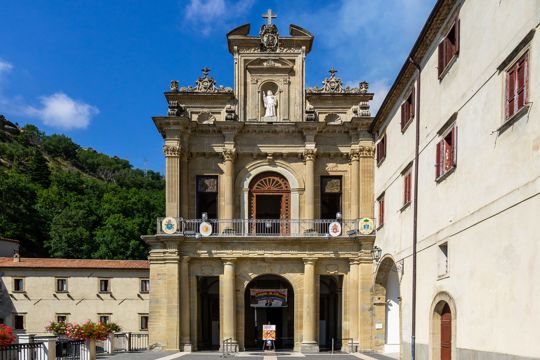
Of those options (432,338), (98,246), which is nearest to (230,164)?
(432,338)

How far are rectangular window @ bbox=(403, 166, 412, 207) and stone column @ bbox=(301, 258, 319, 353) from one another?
329 inches

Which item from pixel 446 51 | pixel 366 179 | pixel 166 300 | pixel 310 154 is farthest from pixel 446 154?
pixel 166 300

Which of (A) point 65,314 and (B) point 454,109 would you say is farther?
(A) point 65,314

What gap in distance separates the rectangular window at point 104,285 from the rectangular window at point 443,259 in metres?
28.7

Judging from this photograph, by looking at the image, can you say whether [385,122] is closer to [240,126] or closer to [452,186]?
[240,126]

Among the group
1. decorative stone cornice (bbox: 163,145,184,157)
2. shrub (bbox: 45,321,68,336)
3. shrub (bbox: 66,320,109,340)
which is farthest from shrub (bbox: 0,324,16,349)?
shrub (bbox: 45,321,68,336)

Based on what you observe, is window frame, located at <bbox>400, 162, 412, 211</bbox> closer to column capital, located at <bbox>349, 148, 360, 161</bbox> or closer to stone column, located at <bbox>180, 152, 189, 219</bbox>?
column capital, located at <bbox>349, 148, 360, 161</bbox>

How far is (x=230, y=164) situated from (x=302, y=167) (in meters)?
4.01

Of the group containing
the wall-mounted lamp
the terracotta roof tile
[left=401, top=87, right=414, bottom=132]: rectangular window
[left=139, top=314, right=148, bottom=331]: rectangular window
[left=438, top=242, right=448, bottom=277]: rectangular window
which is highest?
[left=401, top=87, right=414, bottom=132]: rectangular window

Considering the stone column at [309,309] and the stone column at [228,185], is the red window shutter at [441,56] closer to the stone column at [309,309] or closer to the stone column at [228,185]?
the stone column at [309,309]

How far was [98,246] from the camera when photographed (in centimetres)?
6569

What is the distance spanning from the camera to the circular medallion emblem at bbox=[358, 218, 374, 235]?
30.4 meters

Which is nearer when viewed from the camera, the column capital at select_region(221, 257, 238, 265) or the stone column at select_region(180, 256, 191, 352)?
the stone column at select_region(180, 256, 191, 352)

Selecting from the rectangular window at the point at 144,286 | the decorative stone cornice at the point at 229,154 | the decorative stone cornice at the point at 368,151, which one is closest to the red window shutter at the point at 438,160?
the decorative stone cornice at the point at 368,151
